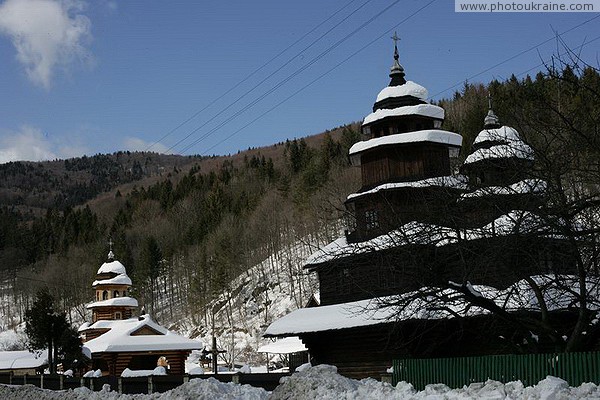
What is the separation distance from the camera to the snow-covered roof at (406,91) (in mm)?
31750

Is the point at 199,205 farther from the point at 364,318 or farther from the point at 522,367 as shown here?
the point at 522,367

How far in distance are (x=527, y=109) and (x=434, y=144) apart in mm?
14648

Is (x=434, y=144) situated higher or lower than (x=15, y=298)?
higher

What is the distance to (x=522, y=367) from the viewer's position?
1333cm

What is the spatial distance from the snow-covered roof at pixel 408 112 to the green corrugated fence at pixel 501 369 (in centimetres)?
1633

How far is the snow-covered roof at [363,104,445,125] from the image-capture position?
101 ft

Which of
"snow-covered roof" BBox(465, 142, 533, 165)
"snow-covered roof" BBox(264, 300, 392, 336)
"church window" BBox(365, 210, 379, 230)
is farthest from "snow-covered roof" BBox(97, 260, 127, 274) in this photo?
"snow-covered roof" BBox(465, 142, 533, 165)

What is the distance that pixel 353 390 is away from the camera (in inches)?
597

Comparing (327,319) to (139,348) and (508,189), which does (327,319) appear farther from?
(139,348)

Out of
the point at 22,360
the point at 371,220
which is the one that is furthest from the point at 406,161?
the point at 22,360

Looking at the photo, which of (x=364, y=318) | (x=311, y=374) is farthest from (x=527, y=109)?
(x=364, y=318)

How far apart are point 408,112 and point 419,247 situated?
14.8m

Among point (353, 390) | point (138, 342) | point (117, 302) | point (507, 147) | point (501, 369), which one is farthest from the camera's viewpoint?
point (117, 302)

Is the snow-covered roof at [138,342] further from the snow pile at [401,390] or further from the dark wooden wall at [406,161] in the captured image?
the snow pile at [401,390]
